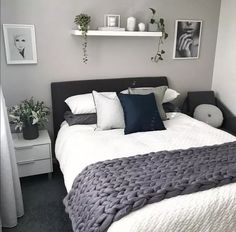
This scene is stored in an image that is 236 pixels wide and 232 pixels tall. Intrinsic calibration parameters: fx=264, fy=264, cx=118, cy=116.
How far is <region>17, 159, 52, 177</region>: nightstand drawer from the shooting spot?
8.55 ft

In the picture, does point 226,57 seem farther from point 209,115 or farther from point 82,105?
point 82,105

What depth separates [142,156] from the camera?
1.93 metres

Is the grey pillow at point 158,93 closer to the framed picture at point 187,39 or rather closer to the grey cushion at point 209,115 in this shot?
the grey cushion at point 209,115

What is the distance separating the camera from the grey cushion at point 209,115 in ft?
10.6

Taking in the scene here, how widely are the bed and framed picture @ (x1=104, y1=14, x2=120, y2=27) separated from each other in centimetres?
61

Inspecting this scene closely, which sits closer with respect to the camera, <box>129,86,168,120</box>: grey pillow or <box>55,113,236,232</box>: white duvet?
<box>55,113,236,232</box>: white duvet

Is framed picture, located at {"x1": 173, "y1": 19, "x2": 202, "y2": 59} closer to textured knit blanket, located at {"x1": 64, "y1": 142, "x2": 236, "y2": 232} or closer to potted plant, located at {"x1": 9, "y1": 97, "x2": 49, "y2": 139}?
textured knit blanket, located at {"x1": 64, "y1": 142, "x2": 236, "y2": 232}

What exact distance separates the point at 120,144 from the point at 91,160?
35cm

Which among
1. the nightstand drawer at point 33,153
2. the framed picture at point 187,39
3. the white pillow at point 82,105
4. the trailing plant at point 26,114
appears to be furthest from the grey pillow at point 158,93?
the nightstand drawer at point 33,153

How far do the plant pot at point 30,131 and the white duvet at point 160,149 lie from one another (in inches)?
10.5

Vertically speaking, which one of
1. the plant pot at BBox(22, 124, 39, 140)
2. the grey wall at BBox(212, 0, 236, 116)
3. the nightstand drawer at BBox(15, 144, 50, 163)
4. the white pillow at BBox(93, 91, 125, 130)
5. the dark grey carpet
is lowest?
the dark grey carpet

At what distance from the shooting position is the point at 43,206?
240 cm

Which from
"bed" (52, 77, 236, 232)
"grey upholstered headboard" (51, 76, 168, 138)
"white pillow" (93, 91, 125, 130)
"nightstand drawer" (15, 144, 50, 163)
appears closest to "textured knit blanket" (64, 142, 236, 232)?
"bed" (52, 77, 236, 232)

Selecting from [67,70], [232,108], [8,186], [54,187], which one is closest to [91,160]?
[8,186]
